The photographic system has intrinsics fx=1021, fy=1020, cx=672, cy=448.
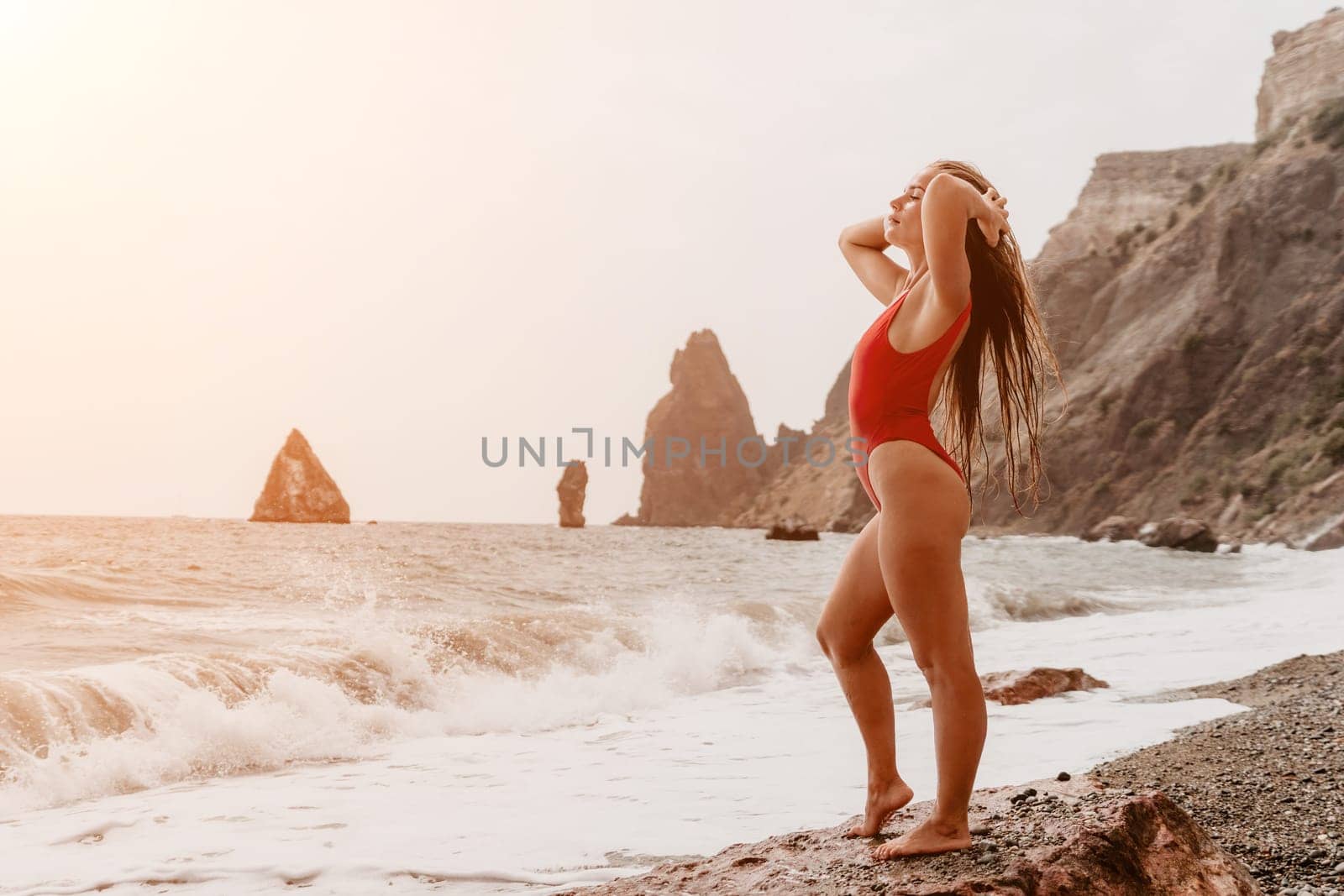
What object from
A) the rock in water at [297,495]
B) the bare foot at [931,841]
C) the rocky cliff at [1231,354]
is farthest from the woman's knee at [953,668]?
the rock in water at [297,495]

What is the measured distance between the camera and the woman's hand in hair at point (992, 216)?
2.60 meters

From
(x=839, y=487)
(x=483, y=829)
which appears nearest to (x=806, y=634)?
(x=483, y=829)

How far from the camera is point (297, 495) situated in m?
104

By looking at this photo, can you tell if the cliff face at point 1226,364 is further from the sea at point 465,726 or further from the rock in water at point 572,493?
the rock in water at point 572,493

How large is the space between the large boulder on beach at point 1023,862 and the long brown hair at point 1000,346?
81 cm

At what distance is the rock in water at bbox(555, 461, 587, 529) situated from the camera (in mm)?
110688

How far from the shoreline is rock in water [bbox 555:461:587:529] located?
353 ft

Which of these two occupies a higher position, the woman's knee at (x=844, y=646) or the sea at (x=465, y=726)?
the woman's knee at (x=844, y=646)

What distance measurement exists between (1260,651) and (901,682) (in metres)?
3.22

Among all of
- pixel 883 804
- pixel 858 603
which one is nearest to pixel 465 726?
pixel 883 804

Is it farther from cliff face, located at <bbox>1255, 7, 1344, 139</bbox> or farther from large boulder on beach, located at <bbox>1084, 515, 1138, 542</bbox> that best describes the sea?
cliff face, located at <bbox>1255, 7, 1344, 139</bbox>

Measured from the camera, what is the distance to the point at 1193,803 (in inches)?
145

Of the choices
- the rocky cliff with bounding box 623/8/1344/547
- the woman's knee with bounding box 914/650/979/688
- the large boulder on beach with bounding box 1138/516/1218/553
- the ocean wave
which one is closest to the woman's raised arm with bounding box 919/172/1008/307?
the woman's knee with bounding box 914/650/979/688

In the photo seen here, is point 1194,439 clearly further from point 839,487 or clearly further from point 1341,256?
point 839,487
